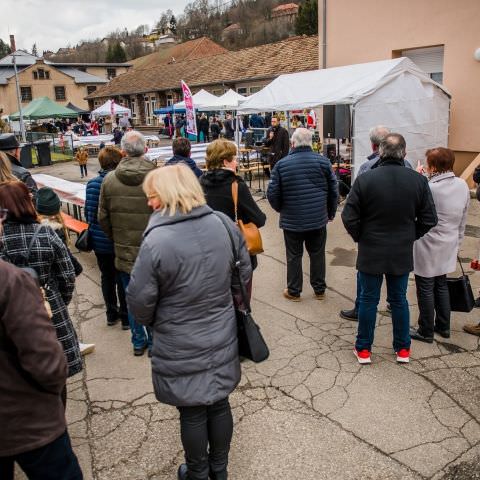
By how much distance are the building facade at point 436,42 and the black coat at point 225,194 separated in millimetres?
8978

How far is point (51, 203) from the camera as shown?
4242 mm

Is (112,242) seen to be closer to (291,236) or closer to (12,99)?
(291,236)

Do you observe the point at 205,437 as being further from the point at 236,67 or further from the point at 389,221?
the point at 236,67

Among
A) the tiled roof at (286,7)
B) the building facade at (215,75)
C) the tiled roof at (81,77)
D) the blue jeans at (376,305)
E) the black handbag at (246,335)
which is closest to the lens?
the black handbag at (246,335)

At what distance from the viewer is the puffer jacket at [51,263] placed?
9.26 ft

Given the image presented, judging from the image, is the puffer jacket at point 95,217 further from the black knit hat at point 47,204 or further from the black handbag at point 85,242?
the black knit hat at point 47,204

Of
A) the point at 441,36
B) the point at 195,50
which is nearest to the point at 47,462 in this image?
the point at 441,36

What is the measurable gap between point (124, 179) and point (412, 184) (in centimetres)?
219

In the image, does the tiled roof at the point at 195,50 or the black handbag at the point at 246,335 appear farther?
the tiled roof at the point at 195,50

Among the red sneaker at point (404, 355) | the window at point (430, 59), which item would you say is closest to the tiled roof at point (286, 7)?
the window at point (430, 59)

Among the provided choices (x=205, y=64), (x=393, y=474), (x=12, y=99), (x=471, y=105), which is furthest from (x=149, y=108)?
(x=393, y=474)

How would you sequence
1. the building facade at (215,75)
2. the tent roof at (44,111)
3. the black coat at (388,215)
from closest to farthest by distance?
1. the black coat at (388,215)
2. the tent roof at (44,111)
3. the building facade at (215,75)

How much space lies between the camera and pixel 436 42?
1139 centimetres

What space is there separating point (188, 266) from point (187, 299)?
0.16m
